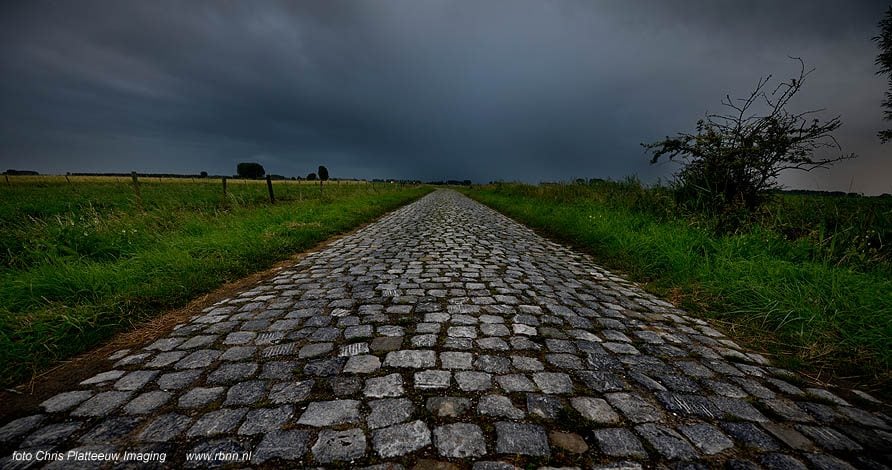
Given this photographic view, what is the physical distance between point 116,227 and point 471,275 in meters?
6.13

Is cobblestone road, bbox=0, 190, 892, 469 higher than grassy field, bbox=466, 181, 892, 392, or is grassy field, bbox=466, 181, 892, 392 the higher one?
grassy field, bbox=466, 181, 892, 392

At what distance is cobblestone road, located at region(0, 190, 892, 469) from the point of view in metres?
1.58

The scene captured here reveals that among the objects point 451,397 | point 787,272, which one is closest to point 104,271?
point 451,397

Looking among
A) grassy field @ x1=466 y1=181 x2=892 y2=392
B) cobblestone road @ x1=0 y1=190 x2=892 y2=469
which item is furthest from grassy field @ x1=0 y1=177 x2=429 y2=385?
grassy field @ x1=466 y1=181 x2=892 y2=392

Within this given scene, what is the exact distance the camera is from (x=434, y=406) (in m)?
1.87

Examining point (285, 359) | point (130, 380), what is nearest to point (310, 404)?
point (285, 359)

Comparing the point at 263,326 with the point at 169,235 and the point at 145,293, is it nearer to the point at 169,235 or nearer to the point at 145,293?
the point at 145,293

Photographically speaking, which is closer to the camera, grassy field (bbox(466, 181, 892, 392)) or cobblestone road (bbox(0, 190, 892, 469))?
cobblestone road (bbox(0, 190, 892, 469))

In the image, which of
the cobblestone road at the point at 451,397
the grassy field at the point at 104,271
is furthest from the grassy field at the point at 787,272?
the grassy field at the point at 104,271

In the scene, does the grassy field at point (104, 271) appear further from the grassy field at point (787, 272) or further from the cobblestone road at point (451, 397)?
the grassy field at point (787, 272)

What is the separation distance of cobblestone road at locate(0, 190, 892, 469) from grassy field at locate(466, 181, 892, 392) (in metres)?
0.55

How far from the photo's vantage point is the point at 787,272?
3.82m

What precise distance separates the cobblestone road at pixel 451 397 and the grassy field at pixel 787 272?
0.55 m

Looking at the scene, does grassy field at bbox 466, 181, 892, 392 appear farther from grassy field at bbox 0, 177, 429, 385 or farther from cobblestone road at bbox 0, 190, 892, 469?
grassy field at bbox 0, 177, 429, 385
